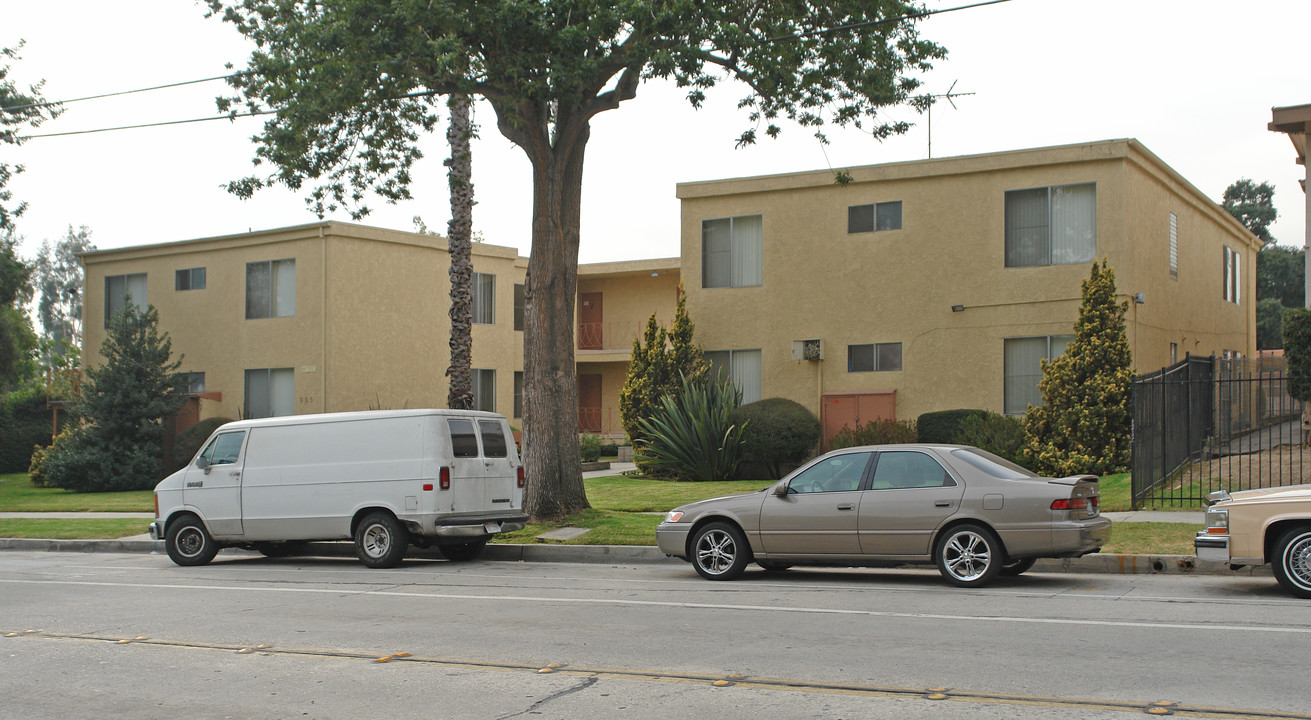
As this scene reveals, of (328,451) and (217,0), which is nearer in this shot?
(328,451)

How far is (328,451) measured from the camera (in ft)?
49.2

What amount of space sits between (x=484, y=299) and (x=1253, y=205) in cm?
5349

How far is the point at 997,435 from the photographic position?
853 inches

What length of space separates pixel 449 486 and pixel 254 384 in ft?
63.4

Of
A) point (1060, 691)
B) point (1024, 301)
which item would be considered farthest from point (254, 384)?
point (1060, 691)

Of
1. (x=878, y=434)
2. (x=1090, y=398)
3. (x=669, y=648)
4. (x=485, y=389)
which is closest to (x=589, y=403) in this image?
(x=485, y=389)

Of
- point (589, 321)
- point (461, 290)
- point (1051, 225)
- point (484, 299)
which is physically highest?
point (1051, 225)

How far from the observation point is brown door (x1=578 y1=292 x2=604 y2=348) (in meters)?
39.2

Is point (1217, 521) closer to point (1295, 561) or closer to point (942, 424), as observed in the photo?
point (1295, 561)

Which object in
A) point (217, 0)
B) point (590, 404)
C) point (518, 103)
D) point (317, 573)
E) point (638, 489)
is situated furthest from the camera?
point (590, 404)

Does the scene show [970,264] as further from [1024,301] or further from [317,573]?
[317,573]

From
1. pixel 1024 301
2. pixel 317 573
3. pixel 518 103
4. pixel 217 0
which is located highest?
pixel 217 0

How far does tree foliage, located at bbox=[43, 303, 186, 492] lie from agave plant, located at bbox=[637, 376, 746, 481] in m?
13.7

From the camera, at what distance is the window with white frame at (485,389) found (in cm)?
3456
